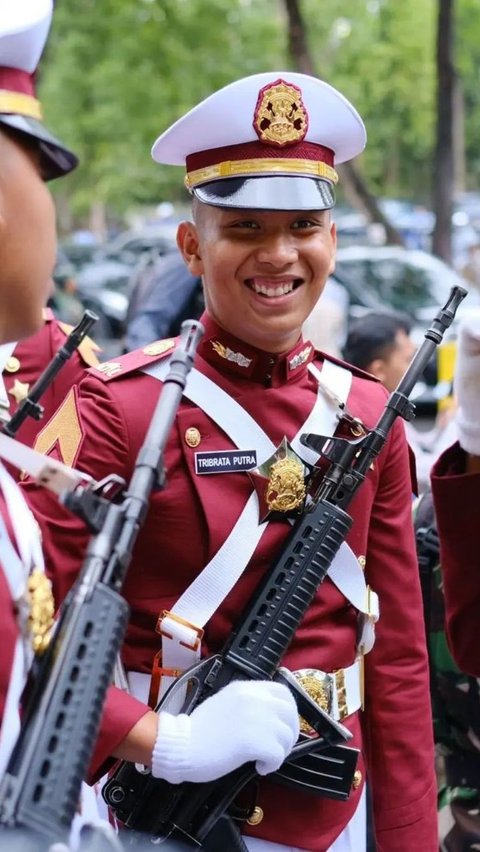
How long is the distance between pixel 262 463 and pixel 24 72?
2.82 feet

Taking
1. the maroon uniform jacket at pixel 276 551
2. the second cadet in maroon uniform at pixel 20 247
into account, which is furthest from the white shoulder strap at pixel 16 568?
the maroon uniform jacket at pixel 276 551

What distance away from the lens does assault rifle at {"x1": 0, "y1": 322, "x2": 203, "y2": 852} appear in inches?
59.2

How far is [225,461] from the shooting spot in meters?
2.29

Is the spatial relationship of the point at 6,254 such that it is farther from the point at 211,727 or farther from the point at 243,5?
the point at 243,5

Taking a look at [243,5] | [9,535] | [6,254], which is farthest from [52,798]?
[243,5]

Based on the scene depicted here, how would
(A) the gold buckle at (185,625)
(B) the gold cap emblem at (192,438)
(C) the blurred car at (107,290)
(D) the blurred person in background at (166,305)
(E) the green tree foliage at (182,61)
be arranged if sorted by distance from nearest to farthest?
(A) the gold buckle at (185,625) < (B) the gold cap emblem at (192,438) < (D) the blurred person in background at (166,305) < (C) the blurred car at (107,290) < (E) the green tree foliage at (182,61)

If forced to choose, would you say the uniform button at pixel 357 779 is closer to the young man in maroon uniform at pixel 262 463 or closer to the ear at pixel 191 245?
the young man in maroon uniform at pixel 262 463

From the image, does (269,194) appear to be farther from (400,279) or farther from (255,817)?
(400,279)

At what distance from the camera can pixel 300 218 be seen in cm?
232

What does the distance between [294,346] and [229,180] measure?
1.14 feet

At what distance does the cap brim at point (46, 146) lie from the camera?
1.68m

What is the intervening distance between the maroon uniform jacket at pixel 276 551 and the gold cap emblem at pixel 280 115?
1.21 ft

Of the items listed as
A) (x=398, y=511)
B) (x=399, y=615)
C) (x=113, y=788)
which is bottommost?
(x=113, y=788)

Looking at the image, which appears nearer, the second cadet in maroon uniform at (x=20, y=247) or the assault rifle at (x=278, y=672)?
the second cadet in maroon uniform at (x=20, y=247)
